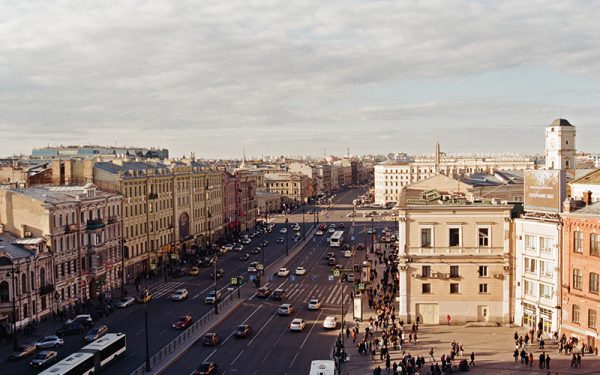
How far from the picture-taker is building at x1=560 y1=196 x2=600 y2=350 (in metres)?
50.4

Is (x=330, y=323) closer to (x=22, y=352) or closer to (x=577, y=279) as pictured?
(x=577, y=279)

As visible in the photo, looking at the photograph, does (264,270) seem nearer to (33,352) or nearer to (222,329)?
(222,329)

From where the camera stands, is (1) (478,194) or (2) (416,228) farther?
(1) (478,194)

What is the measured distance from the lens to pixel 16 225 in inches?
2682

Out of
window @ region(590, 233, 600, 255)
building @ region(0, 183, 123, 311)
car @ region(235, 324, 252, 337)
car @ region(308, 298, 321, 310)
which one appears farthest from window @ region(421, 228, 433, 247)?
building @ region(0, 183, 123, 311)

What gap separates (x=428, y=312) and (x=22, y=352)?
112 feet

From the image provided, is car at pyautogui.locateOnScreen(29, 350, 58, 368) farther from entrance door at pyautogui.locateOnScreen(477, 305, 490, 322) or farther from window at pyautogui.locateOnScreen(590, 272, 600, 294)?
window at pyautogui.locateOnScreen(590, 272, 600, 294)

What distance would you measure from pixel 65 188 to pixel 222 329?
30263 mm

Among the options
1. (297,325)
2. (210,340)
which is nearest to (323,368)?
(210,340)

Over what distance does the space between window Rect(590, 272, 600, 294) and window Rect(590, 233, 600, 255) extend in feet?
5.44

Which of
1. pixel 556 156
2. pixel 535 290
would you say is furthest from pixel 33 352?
pixel 556 156

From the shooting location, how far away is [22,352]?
1998 inches

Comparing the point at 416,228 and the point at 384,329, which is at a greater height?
the point at 416,228

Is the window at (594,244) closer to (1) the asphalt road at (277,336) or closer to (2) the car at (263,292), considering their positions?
(1) the asphalt road at (277,336)
